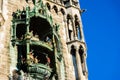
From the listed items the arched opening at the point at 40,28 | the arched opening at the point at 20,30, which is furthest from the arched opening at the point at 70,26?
the arched opening at the point at 20,30

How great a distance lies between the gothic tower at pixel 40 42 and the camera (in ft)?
64.1

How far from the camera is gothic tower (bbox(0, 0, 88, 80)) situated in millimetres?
19531

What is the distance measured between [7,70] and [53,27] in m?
4.48

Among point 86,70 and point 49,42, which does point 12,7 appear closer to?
point 49,42

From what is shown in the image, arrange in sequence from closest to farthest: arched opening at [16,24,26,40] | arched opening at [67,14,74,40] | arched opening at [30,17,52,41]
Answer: arched opening at [16,24,26,40] → arched opening at [30,17,52,41] → arched opening at [67,14,74,40]

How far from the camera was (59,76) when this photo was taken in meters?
20.5

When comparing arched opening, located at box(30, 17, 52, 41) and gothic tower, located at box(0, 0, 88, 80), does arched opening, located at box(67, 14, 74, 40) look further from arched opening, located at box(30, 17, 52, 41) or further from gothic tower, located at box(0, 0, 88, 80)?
arched opening, located at box(30, 17, 52, 41)

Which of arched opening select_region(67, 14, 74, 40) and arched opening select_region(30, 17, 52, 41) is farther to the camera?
arched opening select_region(67, 14, 74, 40)

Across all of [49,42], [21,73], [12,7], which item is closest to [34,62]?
[21,73]

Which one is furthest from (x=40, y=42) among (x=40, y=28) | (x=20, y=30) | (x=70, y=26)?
(x=70, y=26)

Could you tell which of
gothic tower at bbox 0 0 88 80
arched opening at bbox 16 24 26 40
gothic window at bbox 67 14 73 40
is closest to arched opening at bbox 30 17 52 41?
gothic tower at bbox 0 0 88 80

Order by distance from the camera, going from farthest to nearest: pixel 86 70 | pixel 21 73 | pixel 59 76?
pixel 86 70, pixel 59 76, pixel 21 73

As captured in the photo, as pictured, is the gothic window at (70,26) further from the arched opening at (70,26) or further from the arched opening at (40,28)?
the arched opening at (40,28)

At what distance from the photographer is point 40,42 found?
2081 cm
